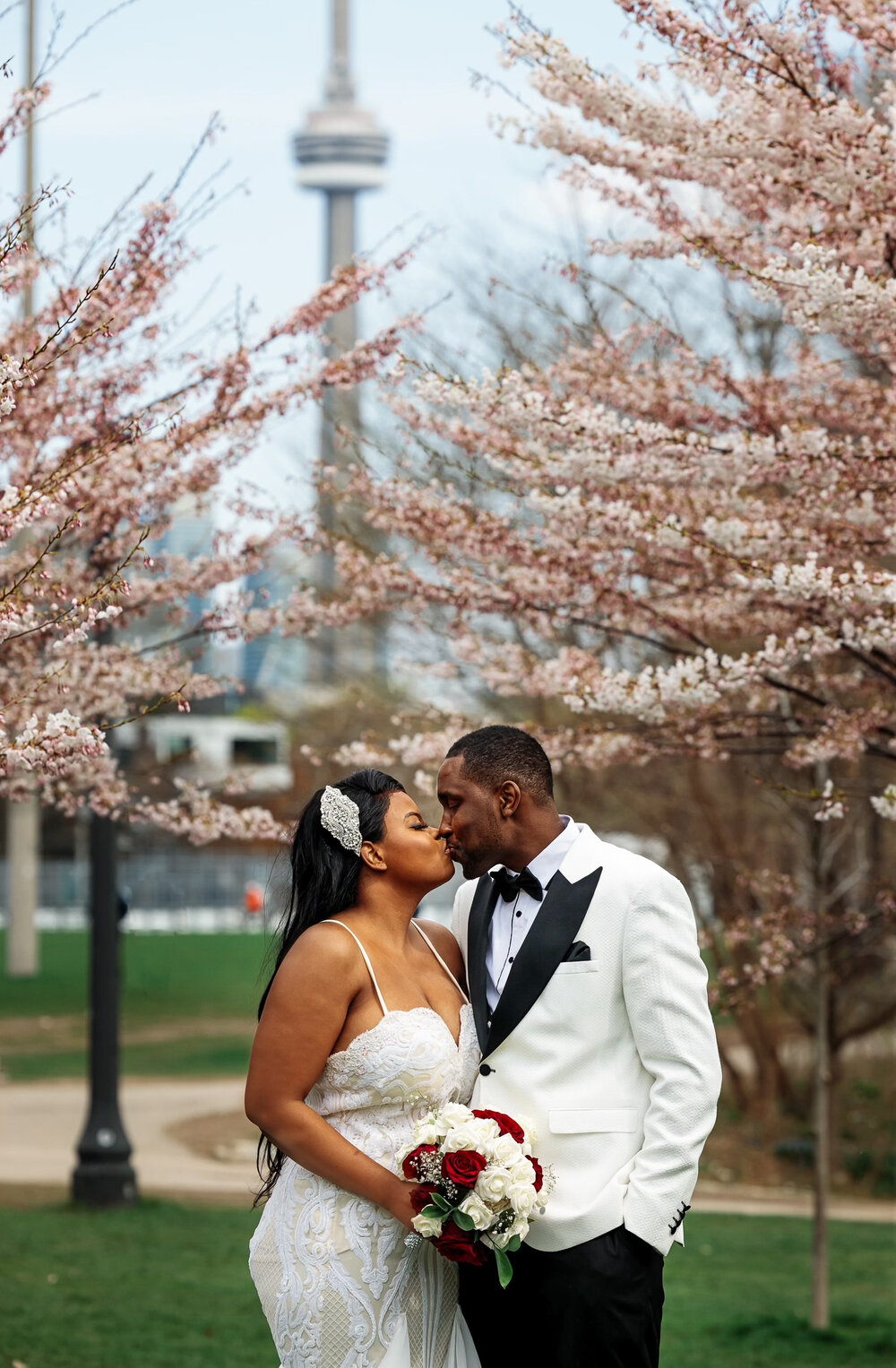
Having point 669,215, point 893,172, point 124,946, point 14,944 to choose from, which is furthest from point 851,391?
point 124,946

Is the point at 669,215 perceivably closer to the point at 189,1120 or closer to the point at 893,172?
the point at 893,172

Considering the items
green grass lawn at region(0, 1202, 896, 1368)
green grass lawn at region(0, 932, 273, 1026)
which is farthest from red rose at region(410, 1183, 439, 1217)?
green grass lawn at region(0, 932, 273, 1026)

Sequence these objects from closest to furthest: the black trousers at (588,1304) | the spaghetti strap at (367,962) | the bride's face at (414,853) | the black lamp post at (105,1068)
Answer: the black trousers at (588,1304) < the spaghetti strap at (367,962) < the bride's face at (414,853) < the black lamp post at (105,1068)

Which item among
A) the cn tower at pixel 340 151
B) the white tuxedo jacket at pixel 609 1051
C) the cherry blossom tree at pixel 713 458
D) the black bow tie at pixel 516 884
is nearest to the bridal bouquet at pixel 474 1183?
the white tuxedo jacket at pixel 609 1051

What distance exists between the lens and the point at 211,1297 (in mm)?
8555

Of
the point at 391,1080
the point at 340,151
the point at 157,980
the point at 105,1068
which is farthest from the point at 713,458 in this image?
the point at 340,151

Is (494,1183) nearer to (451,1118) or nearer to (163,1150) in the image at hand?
(451,1118)

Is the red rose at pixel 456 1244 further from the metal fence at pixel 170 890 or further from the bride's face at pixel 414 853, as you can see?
the metal fence at pixel 170 890

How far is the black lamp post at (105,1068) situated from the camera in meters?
10.6

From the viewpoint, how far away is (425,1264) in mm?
3805

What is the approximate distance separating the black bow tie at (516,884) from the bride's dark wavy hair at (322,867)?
0.93 feet

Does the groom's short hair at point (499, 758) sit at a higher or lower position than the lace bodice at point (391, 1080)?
higher

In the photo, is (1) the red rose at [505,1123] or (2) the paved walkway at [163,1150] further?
(2) the paved walkway at [163,1150]

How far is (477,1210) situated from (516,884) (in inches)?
29.9
